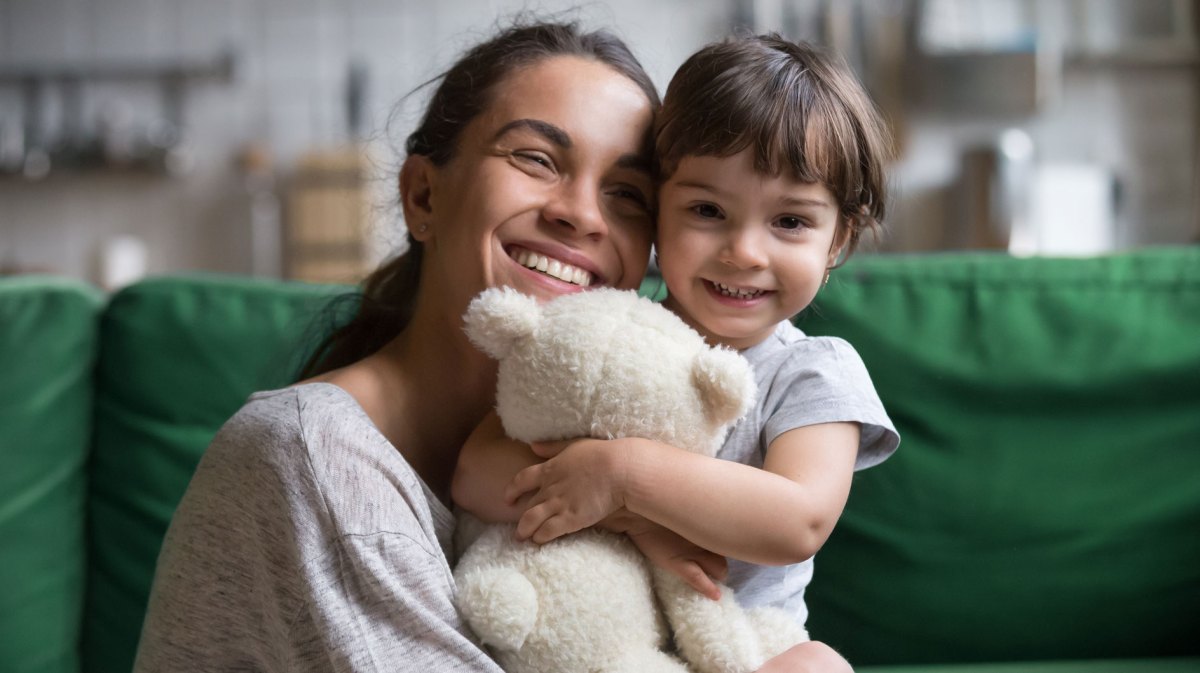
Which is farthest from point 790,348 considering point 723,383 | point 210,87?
point 210,87

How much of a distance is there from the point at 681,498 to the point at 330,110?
3.41 meters

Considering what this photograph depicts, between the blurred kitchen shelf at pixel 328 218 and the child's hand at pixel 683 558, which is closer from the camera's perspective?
the child's hand at pixel 683 558

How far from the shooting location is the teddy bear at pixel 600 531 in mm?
754

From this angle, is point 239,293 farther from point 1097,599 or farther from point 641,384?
point 1097,599

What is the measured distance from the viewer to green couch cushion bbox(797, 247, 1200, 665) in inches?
49.5

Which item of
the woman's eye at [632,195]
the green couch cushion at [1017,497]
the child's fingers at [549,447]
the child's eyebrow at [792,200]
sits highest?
the child's eyebrow at [792,200]

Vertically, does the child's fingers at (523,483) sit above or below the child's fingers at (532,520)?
above

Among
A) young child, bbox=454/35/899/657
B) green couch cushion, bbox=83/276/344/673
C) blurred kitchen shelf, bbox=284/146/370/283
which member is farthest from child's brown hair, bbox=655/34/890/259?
blurred kitchen shelf, bbox=284/146/370/283

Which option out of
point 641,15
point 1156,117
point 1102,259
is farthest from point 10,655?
point 1156,117

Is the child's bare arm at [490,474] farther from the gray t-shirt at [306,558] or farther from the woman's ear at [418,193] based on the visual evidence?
the woman's ear at [418,193]

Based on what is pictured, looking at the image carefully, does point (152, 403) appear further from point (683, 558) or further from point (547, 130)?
point (683, 558)

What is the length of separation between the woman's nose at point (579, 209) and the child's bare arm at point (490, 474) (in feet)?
0.63

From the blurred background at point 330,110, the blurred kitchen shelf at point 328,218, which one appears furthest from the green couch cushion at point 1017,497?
the blurred kitchen shelf at point 328,218

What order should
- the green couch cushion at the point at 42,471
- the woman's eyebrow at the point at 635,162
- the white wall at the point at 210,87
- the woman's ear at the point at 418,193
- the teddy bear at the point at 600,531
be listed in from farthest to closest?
the white wall at the point at 210,87
the green couch cushion at the point at 42,471
the woman's ear at the point at 418,193
the woman's eyebrow at the point at 635,162
the teddy bear at the point at 600,531
